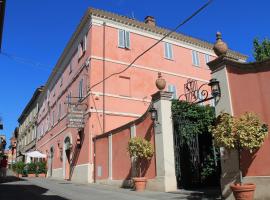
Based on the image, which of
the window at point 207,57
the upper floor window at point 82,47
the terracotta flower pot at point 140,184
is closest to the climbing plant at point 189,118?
Result: the terracotta flower pot at point 140,184

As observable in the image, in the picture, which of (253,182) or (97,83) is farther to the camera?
(97,83)

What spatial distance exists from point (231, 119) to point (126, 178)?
7.85 m

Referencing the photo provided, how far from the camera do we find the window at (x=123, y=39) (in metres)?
23.3

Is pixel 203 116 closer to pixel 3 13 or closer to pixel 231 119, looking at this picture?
pixel 231 119

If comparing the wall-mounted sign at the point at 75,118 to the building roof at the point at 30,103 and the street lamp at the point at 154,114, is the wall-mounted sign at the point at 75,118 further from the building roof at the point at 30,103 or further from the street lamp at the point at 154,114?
the building roof at the point at 30,103

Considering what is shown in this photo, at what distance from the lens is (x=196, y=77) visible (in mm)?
27109

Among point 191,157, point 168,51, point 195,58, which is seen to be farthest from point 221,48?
point 195,58

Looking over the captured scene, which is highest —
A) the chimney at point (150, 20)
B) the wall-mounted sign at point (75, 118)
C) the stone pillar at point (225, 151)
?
the chimney at point (150, 20)

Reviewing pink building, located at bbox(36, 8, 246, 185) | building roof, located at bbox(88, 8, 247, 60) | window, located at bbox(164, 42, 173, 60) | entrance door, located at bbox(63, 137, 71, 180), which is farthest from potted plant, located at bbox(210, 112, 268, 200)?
entrance door, located at bbox(63, 137, 71, 180)

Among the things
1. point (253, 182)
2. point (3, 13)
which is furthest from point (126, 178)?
point (3, 13)

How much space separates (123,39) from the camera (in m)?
23.5

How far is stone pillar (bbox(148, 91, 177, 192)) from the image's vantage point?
1278cm

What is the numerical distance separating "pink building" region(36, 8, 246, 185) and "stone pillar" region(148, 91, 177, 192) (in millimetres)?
7526

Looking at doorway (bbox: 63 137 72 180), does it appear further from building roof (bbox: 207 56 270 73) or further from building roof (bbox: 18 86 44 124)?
building roof (bbox: 18 86 44 124)
